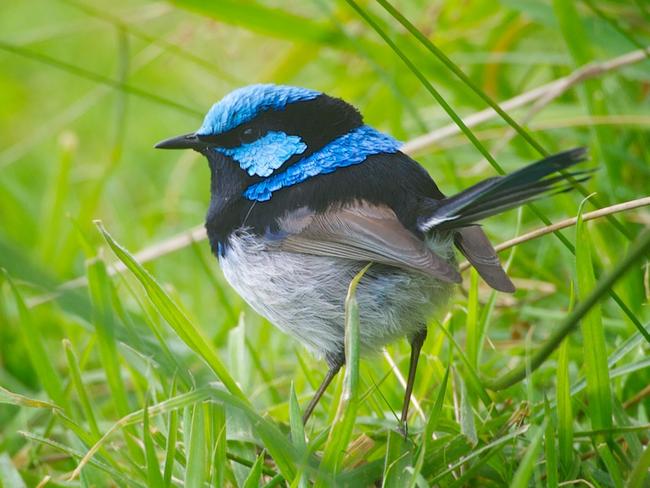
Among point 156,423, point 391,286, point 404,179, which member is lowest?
point 156,423

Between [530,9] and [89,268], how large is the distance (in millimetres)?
2104

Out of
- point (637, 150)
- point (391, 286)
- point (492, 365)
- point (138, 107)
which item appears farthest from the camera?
point (138, 107)

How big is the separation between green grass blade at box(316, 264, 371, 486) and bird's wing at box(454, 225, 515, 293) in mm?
398

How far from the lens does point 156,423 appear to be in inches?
107

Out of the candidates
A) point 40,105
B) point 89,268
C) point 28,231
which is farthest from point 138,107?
point 89,268

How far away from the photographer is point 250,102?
2680 mm

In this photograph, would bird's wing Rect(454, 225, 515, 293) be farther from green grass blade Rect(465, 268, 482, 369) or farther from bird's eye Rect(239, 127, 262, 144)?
bird's eye Rect(239, 127, 262, 144)

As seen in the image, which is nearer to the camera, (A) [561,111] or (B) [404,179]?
(B) [404,179]

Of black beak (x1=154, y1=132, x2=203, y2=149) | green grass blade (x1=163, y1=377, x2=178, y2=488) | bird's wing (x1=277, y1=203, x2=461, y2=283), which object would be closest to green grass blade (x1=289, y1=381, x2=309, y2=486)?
green grass blade (x1=163, y1=377, x2=178, y2=488)

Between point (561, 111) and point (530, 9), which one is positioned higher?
point (530, 9)

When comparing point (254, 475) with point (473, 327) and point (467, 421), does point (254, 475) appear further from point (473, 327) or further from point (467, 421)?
point (473, 327)

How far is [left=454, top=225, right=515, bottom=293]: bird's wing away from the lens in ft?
7.45

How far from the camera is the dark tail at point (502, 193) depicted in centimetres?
185

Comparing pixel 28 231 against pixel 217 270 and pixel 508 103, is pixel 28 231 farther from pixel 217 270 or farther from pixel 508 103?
pixel 508 103
